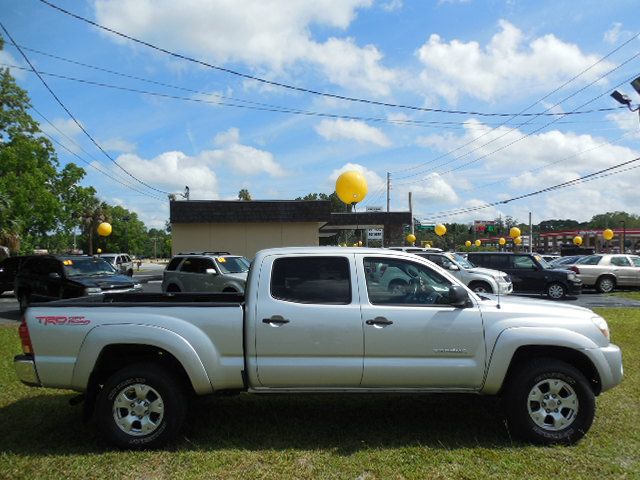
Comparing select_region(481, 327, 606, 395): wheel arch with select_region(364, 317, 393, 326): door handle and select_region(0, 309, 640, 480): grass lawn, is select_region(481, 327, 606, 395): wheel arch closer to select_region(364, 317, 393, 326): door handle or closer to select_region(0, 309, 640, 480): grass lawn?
select_region(0, 309, 640, 480): grass lawn

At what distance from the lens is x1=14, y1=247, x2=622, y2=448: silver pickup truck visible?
444cm

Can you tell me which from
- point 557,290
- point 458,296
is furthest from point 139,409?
point 557,290

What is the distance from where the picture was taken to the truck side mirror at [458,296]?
4.50 m

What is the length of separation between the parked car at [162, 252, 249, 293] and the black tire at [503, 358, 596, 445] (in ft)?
32.8

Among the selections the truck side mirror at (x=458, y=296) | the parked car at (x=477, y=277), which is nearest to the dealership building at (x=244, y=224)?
the parked car at (x=477, y=277)

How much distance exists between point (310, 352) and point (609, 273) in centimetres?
1961

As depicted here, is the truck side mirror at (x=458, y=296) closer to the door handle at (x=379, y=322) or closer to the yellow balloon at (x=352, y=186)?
the door handle at (x=379, y=322)

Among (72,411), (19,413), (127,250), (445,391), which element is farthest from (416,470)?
(127,250)

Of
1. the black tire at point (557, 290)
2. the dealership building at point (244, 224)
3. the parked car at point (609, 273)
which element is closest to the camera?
the black tire at point (557, 290)

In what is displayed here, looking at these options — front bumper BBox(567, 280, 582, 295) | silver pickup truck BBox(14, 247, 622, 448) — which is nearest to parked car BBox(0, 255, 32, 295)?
silver pickup truck BBox(14, 247, 622, 448)

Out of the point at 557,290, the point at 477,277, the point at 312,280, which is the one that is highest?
the point at 312,280

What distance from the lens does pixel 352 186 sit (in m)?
13.3

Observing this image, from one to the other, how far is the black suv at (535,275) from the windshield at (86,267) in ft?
41.3

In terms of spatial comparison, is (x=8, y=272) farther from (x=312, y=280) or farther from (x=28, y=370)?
(x=312, y=280)
